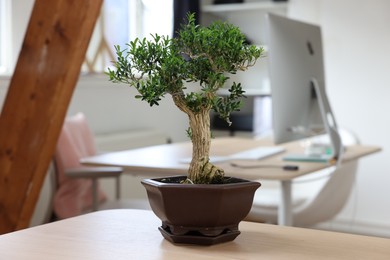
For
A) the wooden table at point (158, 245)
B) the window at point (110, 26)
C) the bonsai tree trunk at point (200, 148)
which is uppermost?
the window at point (110, 26)

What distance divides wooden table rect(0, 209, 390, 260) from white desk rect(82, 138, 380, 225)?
3.87 ft

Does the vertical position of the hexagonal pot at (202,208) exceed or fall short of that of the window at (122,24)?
it falls short

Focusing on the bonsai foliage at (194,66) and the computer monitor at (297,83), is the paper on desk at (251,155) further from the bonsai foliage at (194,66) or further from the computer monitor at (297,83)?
the bonsai foliage at (194,66)

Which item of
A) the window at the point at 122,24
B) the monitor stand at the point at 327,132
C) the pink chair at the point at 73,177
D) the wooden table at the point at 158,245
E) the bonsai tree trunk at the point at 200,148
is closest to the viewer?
the wooden table at the point at 158,245

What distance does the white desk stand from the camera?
2.66 meters

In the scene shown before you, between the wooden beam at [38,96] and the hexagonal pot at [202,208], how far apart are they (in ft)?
5.41

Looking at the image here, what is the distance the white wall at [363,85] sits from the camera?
16.2ft

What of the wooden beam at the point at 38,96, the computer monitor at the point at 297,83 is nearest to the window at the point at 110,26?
the wooden beam at the point at 38,96

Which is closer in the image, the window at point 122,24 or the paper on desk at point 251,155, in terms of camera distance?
the paper on desk at point 251,155

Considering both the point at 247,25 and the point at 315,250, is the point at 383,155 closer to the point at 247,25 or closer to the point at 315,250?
the point at 247,25

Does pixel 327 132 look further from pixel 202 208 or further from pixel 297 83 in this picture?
pixel 202 208

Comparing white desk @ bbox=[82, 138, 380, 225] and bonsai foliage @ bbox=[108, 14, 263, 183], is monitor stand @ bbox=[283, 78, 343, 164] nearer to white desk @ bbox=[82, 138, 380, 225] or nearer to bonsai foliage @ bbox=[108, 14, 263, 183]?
white desk @ bbox=[82, 138, 380, 225]

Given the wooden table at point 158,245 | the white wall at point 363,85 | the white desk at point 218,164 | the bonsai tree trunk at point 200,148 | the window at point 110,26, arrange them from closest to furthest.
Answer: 1. the wooden table at point 158,245
2. the bonsai tree trunk at point 200,148
3. the white desk at point 218,164
4. the window at point 110,26
5. the white wall at point 363,85

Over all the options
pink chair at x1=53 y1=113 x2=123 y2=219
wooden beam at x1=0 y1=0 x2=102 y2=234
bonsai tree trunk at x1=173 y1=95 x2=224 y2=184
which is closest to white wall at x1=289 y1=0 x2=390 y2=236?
pink chair at x1=53 y1=113 x2=123 y2=219
